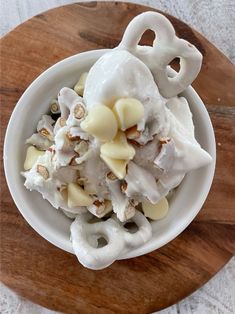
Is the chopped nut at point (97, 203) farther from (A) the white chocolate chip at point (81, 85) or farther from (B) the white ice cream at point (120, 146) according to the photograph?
(A) the white chocolate chip at point (81, 85)

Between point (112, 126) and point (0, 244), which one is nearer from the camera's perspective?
point (112, 126)

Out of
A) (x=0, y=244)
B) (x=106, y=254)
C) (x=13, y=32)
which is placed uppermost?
(x=13, y=32)

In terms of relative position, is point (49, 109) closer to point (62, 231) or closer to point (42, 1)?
point (62, 231)

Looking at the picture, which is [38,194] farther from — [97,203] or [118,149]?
[118,149]

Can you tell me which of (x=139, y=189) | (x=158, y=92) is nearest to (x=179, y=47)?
(x=158, y=92)

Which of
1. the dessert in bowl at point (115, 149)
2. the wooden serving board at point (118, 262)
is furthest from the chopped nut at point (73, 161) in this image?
the wooden serving board at point (118, 262)

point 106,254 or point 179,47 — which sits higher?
point 179,47

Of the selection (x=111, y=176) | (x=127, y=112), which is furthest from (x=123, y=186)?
(x=127, y=112)

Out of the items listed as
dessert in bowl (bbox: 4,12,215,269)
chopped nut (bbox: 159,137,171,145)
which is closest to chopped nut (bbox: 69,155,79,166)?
dessert in bowl (bbox: 4,12,215,269)
